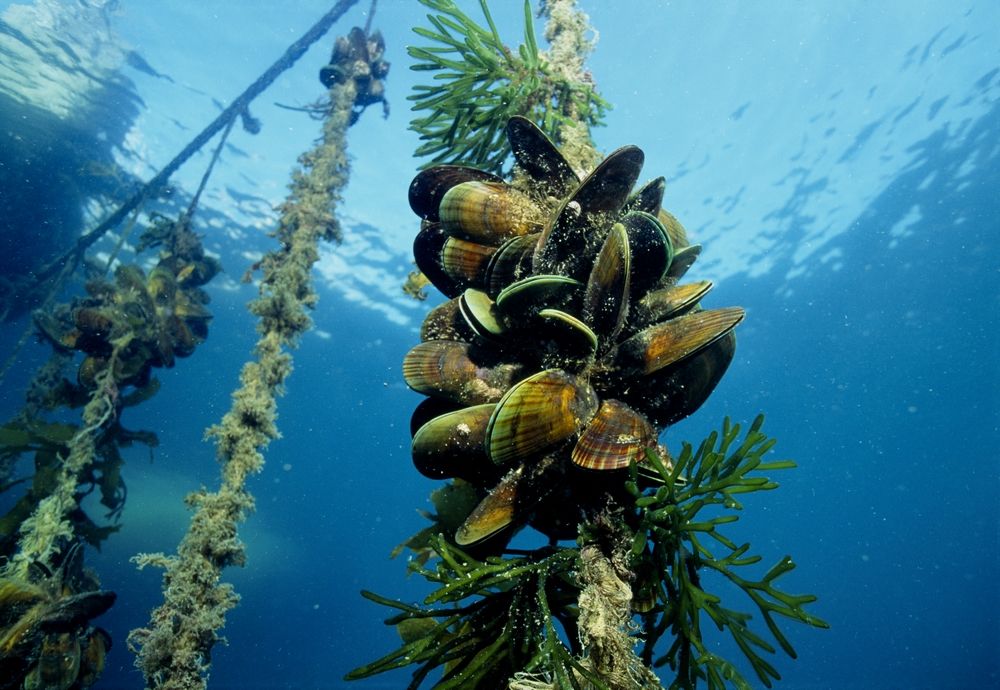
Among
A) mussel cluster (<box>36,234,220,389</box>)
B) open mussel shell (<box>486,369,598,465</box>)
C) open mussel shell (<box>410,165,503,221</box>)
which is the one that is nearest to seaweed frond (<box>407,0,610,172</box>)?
open mussel shell (<box>410,165,503,221</box>)

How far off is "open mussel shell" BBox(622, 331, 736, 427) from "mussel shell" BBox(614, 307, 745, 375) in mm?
70

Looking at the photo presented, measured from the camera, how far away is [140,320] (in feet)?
18.5

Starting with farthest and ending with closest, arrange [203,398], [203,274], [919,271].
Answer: [203,398] < [919,271] < [203,274]

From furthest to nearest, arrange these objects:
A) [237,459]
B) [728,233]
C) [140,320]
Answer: [728,233], [140,320], [237,459]

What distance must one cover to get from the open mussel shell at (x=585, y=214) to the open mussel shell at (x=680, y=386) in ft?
1.88

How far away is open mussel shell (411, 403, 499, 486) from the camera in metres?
1.92

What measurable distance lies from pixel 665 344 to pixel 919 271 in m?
38.1

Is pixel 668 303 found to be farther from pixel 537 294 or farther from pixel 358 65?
pixel 358 65

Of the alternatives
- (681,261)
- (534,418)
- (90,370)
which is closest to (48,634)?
(90,370)

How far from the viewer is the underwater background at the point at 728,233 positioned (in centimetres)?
1745

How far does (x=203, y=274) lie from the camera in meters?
6.90

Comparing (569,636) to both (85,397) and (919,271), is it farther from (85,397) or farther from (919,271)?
(919,271)

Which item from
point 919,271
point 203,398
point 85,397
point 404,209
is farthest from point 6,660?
point 203,398

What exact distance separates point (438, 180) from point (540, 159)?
0.56 metres
